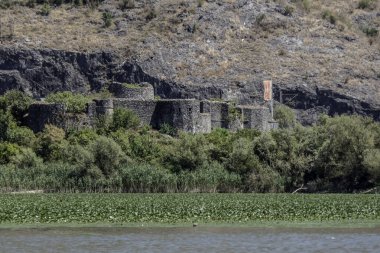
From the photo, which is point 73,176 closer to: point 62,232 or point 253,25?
point 62,232

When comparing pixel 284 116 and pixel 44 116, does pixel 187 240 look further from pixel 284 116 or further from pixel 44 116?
pixel 284 116

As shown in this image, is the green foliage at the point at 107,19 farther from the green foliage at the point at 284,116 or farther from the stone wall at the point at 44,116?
the stone wall at the point at 44,116

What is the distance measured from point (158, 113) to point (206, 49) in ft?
99.0

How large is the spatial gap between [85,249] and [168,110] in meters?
63.6

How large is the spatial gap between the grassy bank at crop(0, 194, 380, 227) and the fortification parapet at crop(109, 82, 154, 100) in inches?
1651

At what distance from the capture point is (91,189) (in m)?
94.9

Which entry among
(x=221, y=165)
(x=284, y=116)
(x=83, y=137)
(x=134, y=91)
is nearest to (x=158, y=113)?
(x=134, y=91)

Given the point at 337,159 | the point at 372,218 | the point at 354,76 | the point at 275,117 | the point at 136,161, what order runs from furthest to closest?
the point at 354,76
the point at 275,117
the point at 136,161
the point at 337,159
the point at 372,218

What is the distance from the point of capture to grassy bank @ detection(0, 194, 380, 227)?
6266 cm

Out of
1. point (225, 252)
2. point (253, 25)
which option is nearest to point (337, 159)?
point (225, 252)

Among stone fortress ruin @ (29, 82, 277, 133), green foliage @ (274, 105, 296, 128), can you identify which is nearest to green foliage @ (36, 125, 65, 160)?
stone fortress ruin @ (29, 82, 277, 133)

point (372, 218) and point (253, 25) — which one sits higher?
point (253, 25)

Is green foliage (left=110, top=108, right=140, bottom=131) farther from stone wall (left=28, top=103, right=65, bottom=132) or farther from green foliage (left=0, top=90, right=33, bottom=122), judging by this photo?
green foliage (left=0, top=90, right=33, bottom=122)

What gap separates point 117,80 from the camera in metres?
135
